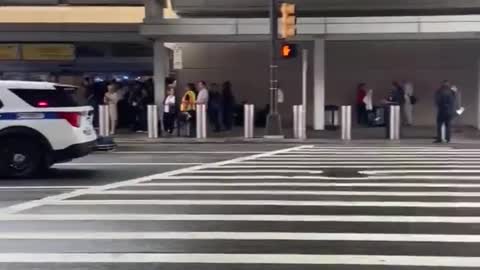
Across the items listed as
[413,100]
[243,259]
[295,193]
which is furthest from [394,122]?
[243,259]

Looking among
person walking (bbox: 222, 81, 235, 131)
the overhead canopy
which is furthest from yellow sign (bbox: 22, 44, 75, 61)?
person walking (bbox: 222, 81, 235, 131)

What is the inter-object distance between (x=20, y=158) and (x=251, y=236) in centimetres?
686

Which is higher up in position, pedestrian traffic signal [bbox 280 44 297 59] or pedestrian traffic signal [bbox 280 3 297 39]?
pedestrian traffic signal [bbox 280 3 297 39]

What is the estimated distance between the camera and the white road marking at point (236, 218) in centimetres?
934

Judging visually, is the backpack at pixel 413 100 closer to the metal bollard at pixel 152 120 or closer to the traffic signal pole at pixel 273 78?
the traffic signal pole at pixel 273 78

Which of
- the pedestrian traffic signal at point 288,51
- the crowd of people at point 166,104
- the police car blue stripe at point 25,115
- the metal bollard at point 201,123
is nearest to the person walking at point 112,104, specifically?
the crowd of people at point 166,104

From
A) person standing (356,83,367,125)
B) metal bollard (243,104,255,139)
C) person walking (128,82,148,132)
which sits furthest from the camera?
person standing (356,83,367,125)

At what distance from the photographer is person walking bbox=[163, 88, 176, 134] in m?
24.5

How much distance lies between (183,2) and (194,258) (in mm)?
22272

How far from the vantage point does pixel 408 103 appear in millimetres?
29250

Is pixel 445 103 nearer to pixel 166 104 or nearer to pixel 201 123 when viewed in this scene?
pixel 201 123

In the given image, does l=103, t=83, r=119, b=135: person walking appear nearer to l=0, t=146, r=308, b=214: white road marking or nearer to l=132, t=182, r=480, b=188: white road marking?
l=0, t=146, r=308, b=214: white road marking

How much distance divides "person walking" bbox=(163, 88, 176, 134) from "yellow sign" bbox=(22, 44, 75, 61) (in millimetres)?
6631

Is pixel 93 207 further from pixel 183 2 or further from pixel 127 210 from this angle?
pixel 183 2
